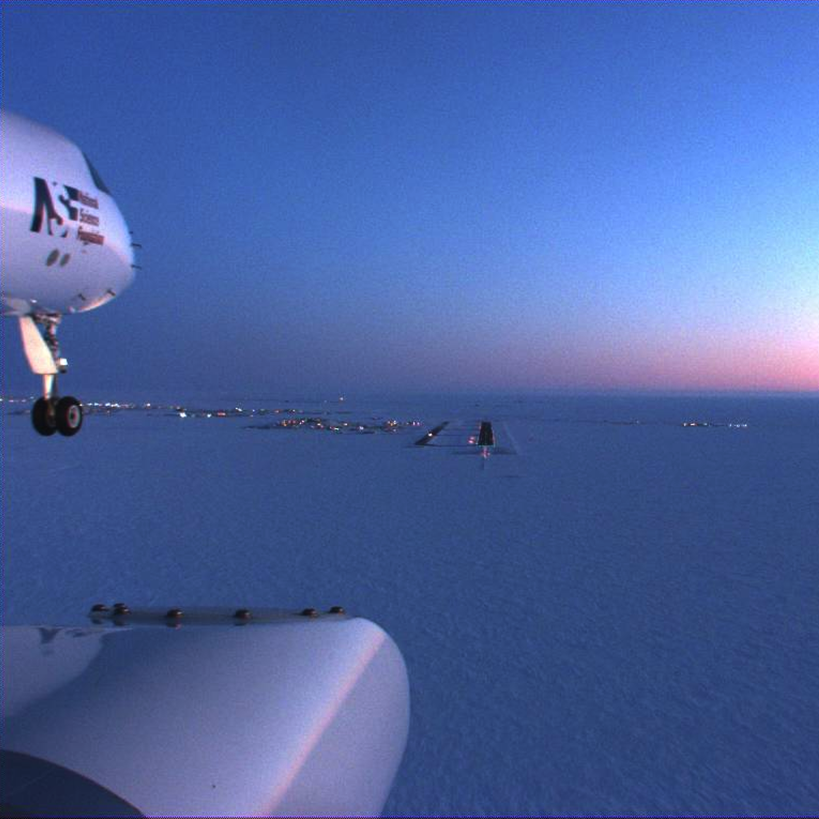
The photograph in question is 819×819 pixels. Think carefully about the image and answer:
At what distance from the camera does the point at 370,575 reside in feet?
65.0

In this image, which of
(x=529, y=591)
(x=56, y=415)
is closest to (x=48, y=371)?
(x=56, y=415)

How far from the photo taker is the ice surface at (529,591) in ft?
32.8

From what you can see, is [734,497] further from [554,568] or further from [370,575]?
[370,575]

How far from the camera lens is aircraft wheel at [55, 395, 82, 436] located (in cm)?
1190

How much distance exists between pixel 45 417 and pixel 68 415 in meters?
0.38

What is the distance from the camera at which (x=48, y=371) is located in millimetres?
11867

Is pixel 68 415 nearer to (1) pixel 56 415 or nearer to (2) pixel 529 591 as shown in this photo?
(1) pixel 56 415

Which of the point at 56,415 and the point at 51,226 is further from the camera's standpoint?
the point at 56,415

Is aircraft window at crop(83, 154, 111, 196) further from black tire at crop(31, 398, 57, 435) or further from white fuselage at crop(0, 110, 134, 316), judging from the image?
black tire at crop(31, 398, 57, 435)

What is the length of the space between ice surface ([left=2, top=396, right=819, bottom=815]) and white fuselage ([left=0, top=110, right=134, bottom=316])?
363 inches

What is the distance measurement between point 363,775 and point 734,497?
1353 inches

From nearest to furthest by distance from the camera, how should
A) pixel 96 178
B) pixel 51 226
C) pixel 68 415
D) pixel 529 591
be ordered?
pixel 51 226 < pixel 96 178 < pixel 68 415 < pixel 529 591

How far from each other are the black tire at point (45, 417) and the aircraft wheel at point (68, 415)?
96mm

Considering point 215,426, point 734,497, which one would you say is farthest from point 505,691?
point 215,426
